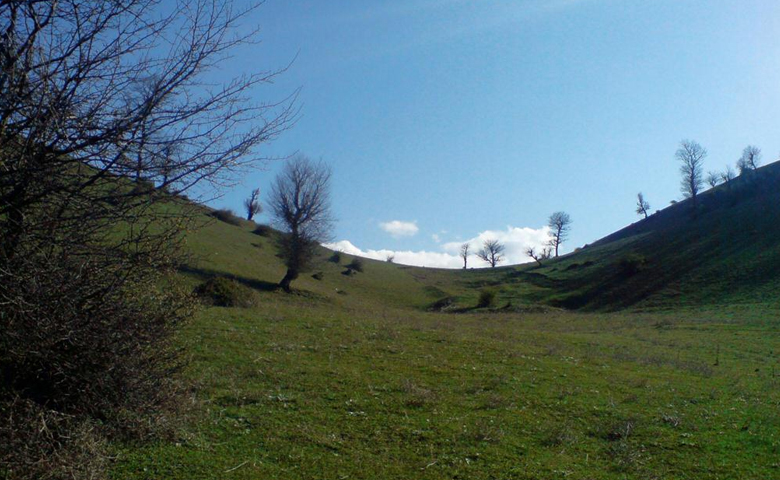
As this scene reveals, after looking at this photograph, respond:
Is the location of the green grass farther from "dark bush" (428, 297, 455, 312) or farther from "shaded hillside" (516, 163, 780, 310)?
"dark bush" (428, 297, 455, 312)

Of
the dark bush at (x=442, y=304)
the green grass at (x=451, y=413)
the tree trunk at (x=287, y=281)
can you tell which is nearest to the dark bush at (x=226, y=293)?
the green grass at (x=451, y=413)

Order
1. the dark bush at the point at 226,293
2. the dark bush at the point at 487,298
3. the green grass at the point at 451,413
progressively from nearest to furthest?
1. the green grass at the point at 451,413
2. the dark bush at the point at 226,293
3. the dark bush at the point at 487,298

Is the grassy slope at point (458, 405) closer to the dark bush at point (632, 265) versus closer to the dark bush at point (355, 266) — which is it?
the dark bush at point (632, 265)

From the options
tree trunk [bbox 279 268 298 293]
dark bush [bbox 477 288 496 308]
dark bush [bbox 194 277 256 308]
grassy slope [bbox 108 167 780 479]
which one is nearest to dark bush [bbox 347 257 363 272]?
dark bush [bbox 477 288 496 308]

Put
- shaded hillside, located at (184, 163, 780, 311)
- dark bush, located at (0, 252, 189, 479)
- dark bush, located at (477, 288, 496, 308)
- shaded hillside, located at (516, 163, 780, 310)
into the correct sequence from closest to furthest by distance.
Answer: dark bush, located at (0, 252, 189, 479)
shaded hillside, located at (184, 163, 780, 311)
shaded hillside, located at (516, 163, 780, 310)
dark bush, located at (477, 288, 496, 308)

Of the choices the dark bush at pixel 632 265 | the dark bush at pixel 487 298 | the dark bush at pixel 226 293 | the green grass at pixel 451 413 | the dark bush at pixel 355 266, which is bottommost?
the green grass at pixel 451 413

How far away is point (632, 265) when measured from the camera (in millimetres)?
68188

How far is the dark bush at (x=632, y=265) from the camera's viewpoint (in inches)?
2670

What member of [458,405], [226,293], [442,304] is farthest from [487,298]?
[458,405]

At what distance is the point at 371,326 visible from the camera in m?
20.1

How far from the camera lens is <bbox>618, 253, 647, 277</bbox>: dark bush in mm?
67812

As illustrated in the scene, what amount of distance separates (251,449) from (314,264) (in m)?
44.0

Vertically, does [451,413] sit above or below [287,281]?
below

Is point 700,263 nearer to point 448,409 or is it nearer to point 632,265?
point 632,265
